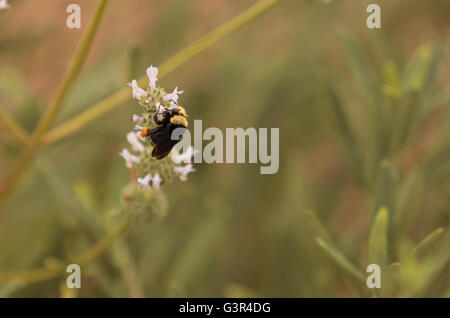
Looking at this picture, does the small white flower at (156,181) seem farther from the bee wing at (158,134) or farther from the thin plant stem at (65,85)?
the thin plant stem at (65,85)

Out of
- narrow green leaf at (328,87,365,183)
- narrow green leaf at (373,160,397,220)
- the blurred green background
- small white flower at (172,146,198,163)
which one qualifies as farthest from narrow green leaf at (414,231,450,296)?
small white flower at (172,146,198,163)

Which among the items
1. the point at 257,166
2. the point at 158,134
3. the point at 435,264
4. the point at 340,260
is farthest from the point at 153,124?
the point at 257,166

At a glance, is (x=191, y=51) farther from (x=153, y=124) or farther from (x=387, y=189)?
(x=387, y=189)

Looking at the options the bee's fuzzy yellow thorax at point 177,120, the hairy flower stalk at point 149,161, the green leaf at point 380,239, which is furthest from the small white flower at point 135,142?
the green leaf at point 380,239

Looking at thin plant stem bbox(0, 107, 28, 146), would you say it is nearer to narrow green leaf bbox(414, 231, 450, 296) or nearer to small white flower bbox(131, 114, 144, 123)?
small white flower bbox(131, 114, 144, 123)

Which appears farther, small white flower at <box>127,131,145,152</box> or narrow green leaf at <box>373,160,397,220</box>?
narrow green leaf at <box>373,160,397,220</box>
